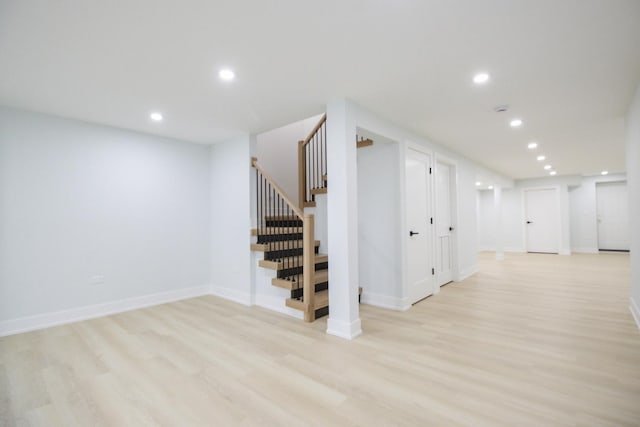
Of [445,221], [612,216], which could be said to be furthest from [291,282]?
[612,216]

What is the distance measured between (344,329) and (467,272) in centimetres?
401

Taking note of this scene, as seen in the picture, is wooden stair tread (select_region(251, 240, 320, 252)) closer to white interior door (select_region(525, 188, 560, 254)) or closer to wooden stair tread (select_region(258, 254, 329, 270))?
wooden stair tread (select_region(258, 254, 329, 270))

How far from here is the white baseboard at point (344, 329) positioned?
3.00 meters

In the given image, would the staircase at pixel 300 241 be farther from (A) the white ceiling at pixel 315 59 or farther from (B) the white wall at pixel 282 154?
(A) the white ceiling at pixel 315 59

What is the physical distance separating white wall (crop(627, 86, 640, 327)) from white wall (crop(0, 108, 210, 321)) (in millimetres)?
5423

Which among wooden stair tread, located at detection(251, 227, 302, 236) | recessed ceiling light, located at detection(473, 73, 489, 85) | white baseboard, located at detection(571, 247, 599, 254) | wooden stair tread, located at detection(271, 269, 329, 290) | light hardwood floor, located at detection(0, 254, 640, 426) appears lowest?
light hardwood floor, located at detection(0, 254, 640, 426)

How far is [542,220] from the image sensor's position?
9.70 m

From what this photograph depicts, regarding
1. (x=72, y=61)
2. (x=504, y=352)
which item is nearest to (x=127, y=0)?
(x=72, y=61)

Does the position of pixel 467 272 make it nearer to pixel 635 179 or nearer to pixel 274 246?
pixel 635 179

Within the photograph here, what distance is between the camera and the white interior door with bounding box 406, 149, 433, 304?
13.6 ft

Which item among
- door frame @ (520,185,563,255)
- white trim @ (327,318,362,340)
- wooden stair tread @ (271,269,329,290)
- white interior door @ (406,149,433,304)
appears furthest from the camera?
door frame @ (520,185,563,255)

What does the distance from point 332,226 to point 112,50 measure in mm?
2349

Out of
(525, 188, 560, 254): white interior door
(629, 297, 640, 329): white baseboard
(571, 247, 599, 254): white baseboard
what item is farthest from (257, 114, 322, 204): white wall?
(571, 247, 599, 254): white baseboard

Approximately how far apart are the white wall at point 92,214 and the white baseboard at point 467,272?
4546 millimetres
